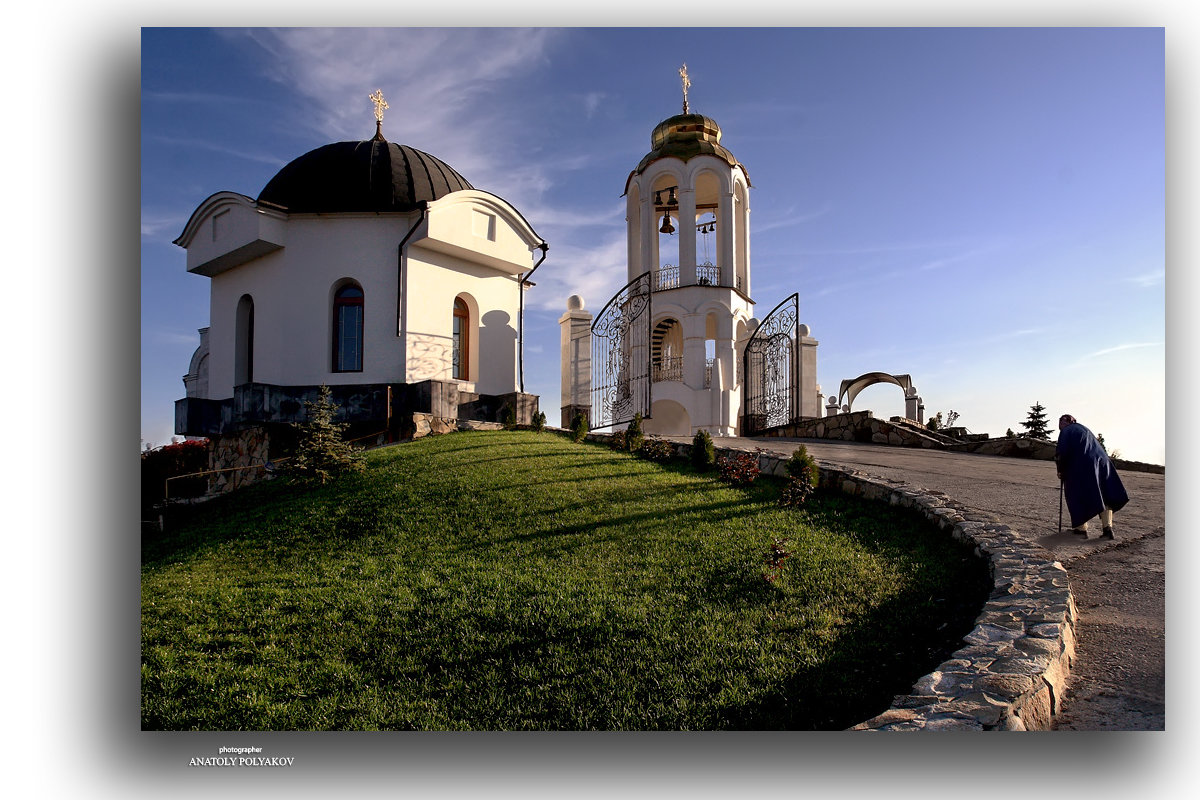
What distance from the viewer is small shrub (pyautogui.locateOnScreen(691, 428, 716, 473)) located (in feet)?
31.2

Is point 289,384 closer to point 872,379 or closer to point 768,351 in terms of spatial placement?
point 768,351

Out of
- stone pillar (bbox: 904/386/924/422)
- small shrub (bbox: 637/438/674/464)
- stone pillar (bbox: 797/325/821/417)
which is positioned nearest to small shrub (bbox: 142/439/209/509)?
Result: small shrub (bbox: 637/438/674/464)

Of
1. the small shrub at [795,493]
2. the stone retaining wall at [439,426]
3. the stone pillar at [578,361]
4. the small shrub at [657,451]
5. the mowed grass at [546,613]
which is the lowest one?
the mowed grass at [546,613]

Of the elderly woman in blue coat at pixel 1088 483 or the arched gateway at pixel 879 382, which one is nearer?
the elderly woman in blue coat at pixel 1088 483

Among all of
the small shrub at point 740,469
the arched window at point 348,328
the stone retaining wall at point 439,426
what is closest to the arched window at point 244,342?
the arched window at point 348,328

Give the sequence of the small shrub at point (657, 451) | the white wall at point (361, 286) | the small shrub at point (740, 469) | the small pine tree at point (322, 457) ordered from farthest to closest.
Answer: the white wall at point (361, 286)
the small shrub at point (657, 451)
the small pine tree at point (322, 457)
the small shrub at point (740, 469)

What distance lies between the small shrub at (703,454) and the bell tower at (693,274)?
22.4ft

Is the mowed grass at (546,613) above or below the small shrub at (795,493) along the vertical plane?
below

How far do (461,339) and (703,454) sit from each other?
5.14 m

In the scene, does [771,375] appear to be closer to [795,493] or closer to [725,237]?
[725,237]

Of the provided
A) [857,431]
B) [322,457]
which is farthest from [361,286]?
[857,431]

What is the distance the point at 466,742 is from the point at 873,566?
123 inches

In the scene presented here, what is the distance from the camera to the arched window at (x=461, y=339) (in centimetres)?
1288

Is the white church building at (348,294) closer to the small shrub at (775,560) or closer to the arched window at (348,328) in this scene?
the arched window at (348,328)
